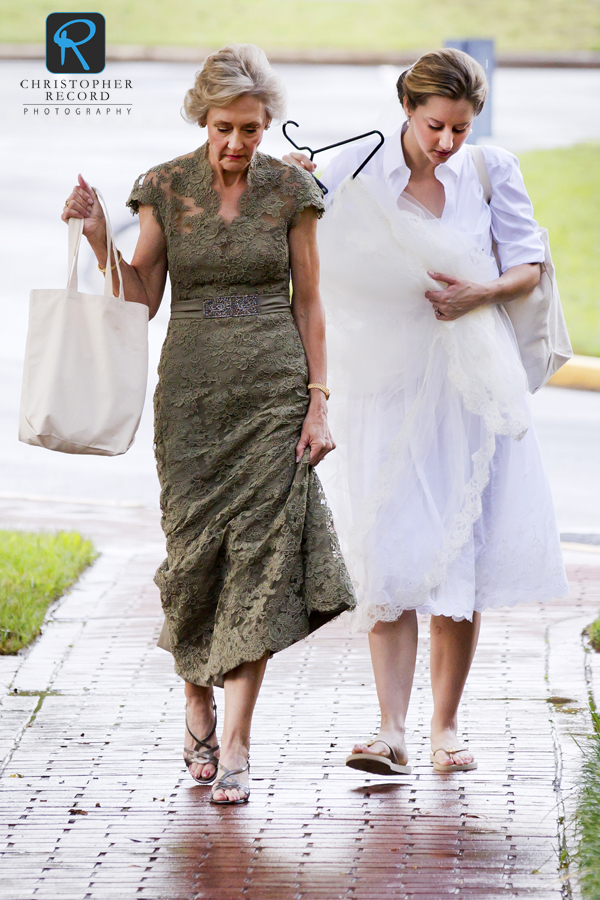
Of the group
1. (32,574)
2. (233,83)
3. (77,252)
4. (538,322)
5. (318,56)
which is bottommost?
(32,574)

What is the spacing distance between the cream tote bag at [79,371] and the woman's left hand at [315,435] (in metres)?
0.49

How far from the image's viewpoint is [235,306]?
13.7ft

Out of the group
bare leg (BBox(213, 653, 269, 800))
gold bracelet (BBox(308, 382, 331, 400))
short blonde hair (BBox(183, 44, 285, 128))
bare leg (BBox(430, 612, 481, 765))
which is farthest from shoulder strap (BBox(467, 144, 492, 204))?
bare leg (BBox(213, 653, 269, 800))

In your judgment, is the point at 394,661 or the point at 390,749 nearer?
the point at 390,749

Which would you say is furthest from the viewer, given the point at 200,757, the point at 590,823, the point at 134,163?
the point at 134,163

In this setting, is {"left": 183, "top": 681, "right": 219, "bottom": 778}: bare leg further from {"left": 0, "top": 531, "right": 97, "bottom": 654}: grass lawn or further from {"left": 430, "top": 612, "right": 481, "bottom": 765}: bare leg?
{"left": 0, "top": 531, "right": 97, "bottom": 654}: grass lawn

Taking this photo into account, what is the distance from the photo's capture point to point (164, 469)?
168 inches

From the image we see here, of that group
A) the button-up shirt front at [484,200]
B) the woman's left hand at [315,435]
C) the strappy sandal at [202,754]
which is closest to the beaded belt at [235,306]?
the woman's left hand at [315,435]

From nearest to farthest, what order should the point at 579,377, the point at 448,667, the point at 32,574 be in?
the point at 448,667 → the point at 32,574 → the point at 579,377

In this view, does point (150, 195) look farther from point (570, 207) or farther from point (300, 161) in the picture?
point (570, 207)

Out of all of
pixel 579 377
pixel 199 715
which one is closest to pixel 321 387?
pixel 199 715

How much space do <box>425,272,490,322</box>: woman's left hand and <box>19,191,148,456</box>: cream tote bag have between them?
3.06 feet

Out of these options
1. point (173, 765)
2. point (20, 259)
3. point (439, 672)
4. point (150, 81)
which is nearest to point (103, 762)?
point (173, 765)

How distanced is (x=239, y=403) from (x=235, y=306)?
0.29 m
